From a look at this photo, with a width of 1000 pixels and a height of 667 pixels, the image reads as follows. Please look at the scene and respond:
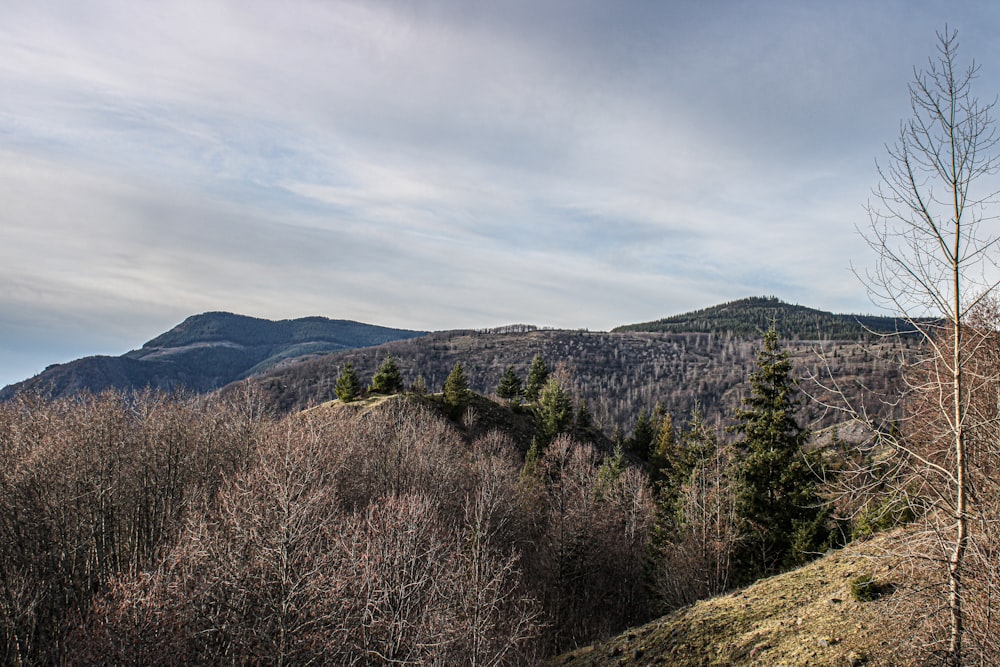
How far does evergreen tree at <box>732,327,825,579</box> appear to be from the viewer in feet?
77.3

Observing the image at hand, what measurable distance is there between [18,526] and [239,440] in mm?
14889

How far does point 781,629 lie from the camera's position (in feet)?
45.8

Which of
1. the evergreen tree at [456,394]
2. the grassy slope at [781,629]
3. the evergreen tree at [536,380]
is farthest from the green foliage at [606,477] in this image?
the evergreen tree at [536,380]

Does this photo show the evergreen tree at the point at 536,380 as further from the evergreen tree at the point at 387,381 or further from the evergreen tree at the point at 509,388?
the evergreen tree at the point at 387,381

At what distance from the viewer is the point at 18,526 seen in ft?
74.7

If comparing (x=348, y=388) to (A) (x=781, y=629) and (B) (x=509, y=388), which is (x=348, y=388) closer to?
(B) (x=509, y=388)

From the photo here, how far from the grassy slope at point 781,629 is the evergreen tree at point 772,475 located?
5.45m

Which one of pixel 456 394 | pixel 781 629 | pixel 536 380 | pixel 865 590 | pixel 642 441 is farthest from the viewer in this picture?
pixel 536 380

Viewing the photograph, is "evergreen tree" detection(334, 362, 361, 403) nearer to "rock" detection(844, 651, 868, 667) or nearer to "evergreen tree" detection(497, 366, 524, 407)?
"evergreen tree" detection(497, 366, 524, 407)

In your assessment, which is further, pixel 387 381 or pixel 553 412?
pixel 553 412

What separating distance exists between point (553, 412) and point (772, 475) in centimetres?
4015

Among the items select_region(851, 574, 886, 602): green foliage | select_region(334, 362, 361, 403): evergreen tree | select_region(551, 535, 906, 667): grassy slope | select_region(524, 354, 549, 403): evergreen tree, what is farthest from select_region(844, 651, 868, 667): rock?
select_region(524, 354, 549, 403): evergreen tree

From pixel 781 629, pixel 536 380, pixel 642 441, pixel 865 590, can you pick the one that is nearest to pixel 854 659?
pixel 781 629

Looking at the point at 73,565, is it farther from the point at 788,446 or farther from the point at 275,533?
the point at 788,446
